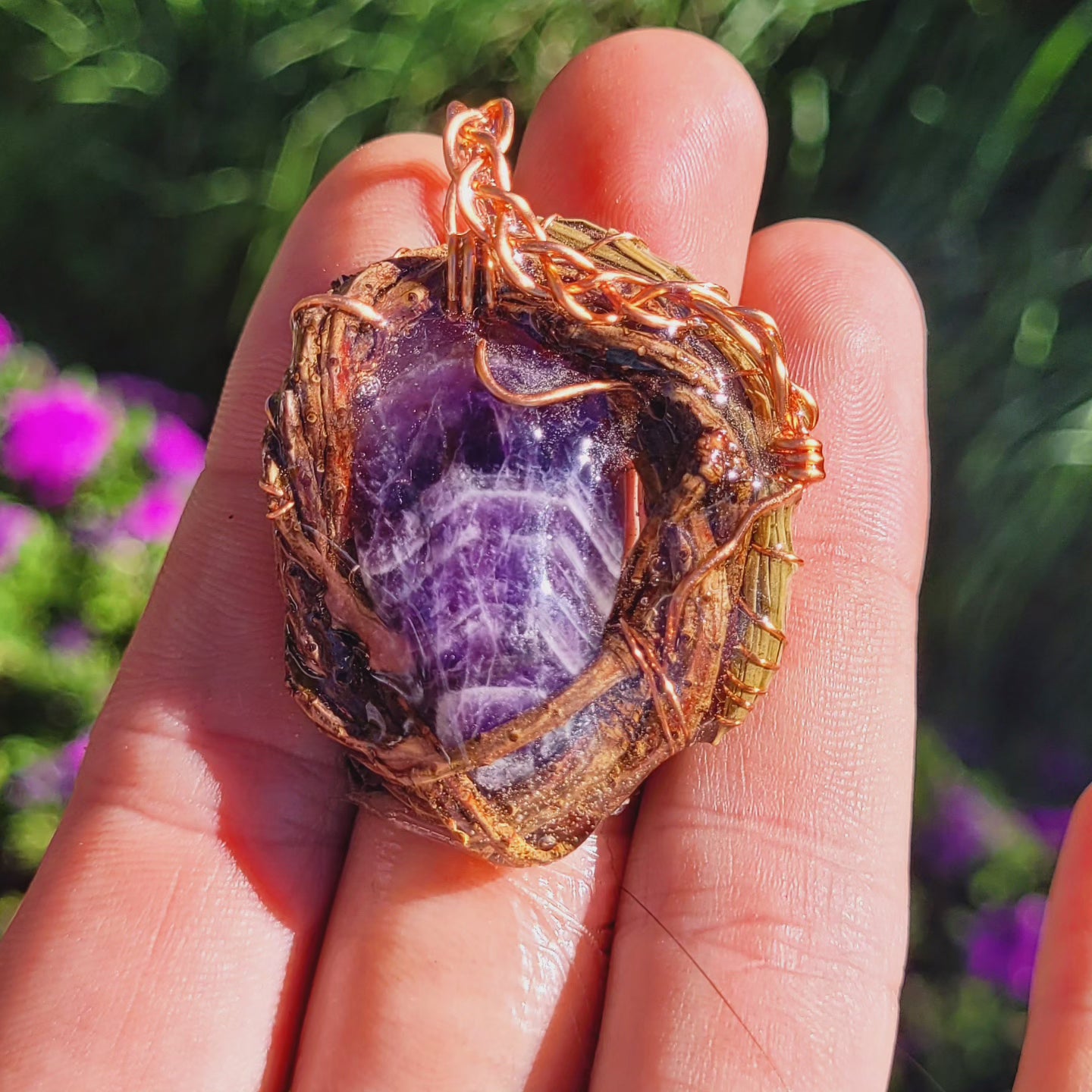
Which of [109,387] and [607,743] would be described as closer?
[607,743]

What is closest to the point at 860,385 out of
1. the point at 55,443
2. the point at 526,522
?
the point at 526,522

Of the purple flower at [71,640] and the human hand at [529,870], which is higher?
the human hand at [529,870]

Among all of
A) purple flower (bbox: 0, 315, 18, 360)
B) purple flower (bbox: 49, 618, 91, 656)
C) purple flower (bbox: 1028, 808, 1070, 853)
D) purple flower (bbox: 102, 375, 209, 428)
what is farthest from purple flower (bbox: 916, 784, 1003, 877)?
purple flower (bbox: 0, 315, 18, 360)

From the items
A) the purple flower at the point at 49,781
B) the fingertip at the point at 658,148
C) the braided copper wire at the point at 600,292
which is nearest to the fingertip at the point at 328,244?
the fingertip at the point at 658,148

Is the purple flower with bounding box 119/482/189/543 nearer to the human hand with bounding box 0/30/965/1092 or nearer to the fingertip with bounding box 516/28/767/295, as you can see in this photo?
the human hand with bounding box 0/30/965/1092

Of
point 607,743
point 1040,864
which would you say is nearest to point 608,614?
point 607,743

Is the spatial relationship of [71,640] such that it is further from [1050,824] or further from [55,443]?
[1050,824]

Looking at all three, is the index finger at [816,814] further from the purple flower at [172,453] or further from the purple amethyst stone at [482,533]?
the purple flower at [172,453]

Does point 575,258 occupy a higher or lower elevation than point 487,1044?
higher

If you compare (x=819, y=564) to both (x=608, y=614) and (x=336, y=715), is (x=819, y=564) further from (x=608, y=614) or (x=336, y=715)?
(x=336, y=715)

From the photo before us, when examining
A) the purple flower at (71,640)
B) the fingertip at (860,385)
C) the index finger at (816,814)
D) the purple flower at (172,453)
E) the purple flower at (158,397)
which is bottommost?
the purple flower at (71,640)
